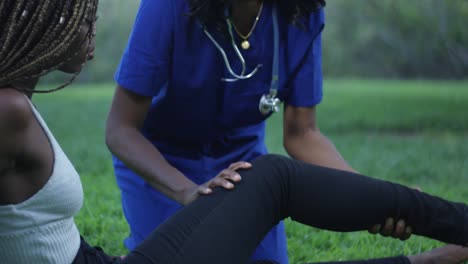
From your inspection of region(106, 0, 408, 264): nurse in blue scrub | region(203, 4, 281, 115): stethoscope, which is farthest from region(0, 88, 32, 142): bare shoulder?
region(203, 4, 281, 115): stethoscope

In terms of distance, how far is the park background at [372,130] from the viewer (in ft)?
12.1

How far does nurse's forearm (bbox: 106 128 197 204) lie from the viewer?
2.70 m

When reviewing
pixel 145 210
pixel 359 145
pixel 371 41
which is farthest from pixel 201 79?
pixel 371 41

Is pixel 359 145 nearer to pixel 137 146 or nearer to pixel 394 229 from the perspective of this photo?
pixel 137 146

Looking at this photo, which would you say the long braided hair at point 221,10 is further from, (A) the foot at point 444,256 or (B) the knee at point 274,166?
(A) the foot at point 444,256

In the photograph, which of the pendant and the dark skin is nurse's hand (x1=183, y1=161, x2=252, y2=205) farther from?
the pendant

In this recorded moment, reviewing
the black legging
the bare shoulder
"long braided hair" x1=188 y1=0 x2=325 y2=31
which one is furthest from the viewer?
"long braided hair" x1=188 y1=0 x2=325 y2=31

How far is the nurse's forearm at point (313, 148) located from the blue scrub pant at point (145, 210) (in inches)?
11.3

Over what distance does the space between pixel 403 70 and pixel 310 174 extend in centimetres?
2417

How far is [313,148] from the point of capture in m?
3.13

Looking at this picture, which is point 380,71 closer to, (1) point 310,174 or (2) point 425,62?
(2) point 425,62

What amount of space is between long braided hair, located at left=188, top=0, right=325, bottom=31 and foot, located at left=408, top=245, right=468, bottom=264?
933 mm

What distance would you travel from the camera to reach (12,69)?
76.4 inches

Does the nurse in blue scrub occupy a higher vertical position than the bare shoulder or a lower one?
lower
